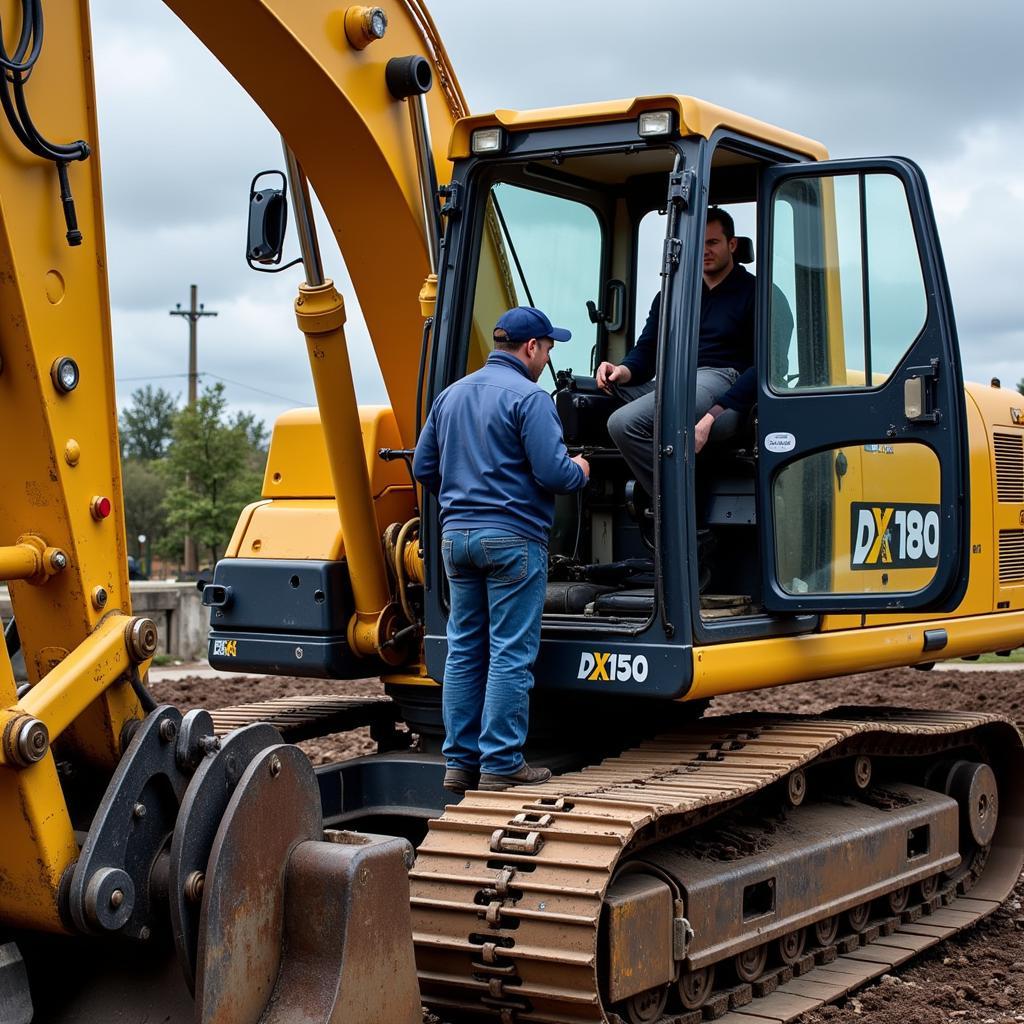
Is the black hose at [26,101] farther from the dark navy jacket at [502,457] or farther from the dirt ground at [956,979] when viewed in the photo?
the dirt ground at [956,979]

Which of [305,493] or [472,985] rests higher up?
[305,493]

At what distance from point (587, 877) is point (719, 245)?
269 cm

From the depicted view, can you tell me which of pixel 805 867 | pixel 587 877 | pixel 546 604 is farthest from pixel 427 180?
pixel 805 867

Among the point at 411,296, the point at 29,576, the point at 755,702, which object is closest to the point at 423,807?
the point at 411,296

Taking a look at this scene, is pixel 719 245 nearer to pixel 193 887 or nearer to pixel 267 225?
pixel 267 225

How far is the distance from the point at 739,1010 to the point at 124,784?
102 inches

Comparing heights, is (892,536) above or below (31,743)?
above

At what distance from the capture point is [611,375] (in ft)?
20.2

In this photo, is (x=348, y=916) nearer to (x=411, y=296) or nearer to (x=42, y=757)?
(x=42, y=757)

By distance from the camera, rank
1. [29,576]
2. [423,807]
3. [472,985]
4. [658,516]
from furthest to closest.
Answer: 1. [423,807]
2. [658,516]
3. [472,985]
4. [29,576]

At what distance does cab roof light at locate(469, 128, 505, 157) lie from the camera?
5.73 m

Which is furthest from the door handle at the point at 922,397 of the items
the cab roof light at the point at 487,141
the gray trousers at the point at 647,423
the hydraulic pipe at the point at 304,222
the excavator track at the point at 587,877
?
the hydraulic pipe at the point at 304,222

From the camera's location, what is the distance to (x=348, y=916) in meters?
3.90

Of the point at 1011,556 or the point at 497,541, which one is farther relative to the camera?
the point at 1011,556
